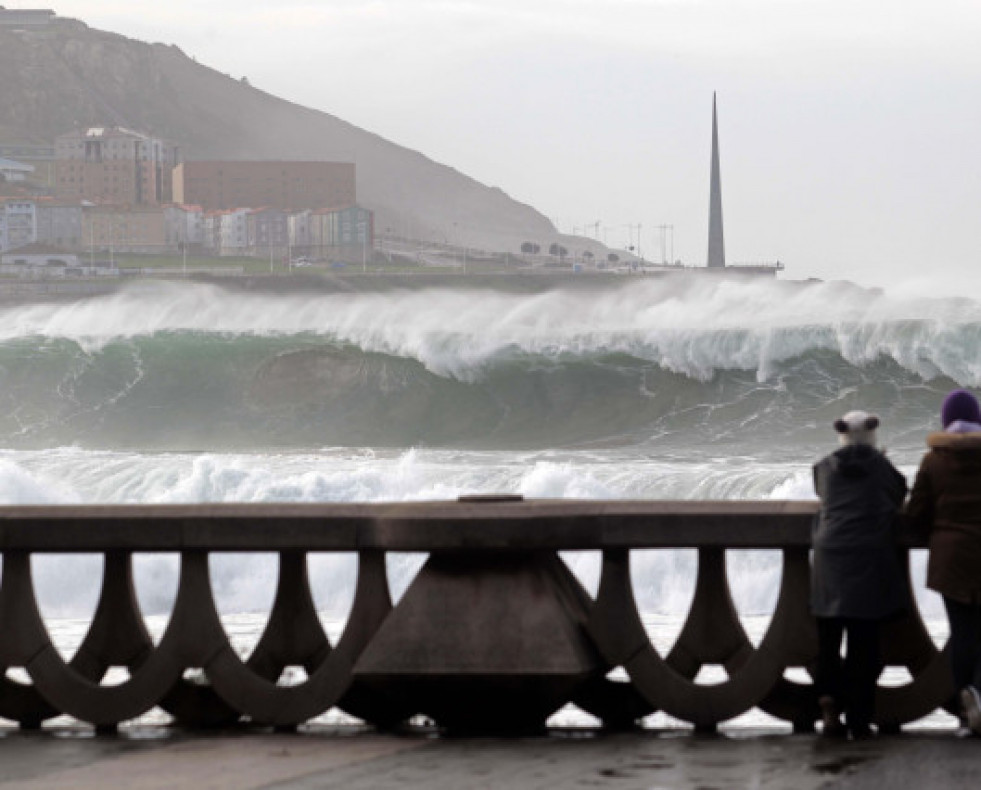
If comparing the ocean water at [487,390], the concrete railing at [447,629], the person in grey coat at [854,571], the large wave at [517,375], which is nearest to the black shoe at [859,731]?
the person in grey coat at [854,571]

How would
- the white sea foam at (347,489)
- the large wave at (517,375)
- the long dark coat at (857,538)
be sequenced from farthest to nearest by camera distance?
the large wave at (517,375), the white sea foam at (347,489), the long dark coat at (857,538)

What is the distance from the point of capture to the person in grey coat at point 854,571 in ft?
20.3

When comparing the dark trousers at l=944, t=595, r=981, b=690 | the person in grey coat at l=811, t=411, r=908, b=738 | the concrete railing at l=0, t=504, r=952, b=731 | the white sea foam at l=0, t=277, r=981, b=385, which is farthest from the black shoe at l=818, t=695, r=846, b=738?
the white sea foam at l=0, t=277, r=981, b=385

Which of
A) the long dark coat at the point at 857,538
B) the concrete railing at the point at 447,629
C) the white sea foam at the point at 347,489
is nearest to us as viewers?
the long dark coat at the point at 857,538

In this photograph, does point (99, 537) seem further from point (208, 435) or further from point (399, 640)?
point (208, 435)

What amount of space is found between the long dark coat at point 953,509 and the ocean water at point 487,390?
1775 centimetres

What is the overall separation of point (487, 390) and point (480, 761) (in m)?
42.4

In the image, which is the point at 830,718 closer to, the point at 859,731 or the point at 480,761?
the point at 859,731

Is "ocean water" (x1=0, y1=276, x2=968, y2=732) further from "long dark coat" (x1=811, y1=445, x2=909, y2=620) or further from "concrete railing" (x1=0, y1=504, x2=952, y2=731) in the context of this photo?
"long dark coat" (x1=811, y1=445, x2=909, y2=620)

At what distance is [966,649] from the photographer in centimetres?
618

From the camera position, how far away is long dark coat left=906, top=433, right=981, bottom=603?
246 inches

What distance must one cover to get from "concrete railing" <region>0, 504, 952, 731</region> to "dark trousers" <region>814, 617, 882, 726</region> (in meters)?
0.19

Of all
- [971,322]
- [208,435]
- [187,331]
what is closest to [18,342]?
[187,331]

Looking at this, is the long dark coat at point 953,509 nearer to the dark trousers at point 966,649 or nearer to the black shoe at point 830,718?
the dark trousers at point 966,649
